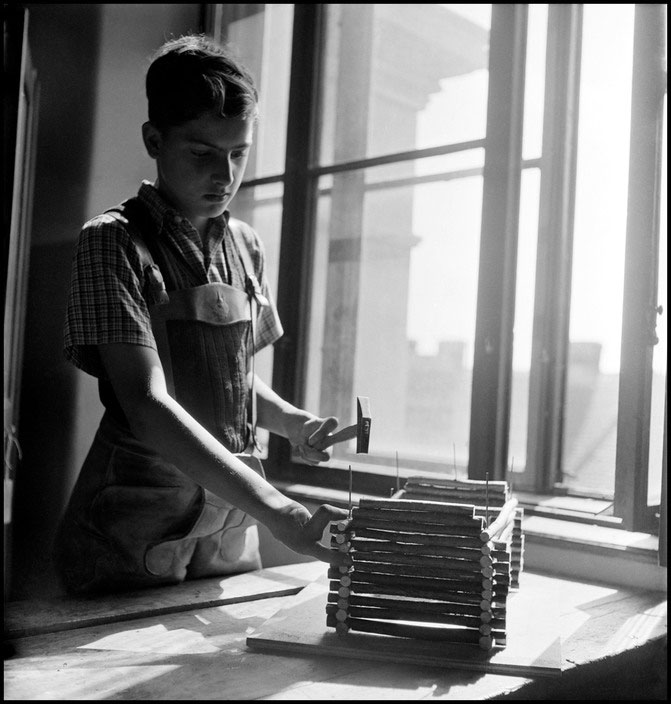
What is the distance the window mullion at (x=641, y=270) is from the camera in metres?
2.04

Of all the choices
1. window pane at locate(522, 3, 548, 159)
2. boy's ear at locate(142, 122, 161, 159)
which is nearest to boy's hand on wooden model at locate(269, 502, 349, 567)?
boy's ear at locate(142, 122, 161, 159)

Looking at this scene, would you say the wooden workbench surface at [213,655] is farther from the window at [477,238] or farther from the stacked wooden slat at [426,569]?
the window at [477,238]

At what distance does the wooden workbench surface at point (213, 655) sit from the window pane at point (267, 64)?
198cm

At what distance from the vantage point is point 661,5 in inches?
82.0

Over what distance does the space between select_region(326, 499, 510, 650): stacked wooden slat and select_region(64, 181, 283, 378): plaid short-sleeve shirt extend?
559 millimetres

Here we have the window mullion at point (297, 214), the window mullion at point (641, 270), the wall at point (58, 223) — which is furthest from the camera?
the wall at point (58, 223)

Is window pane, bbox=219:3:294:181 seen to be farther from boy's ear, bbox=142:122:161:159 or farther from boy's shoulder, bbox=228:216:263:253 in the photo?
boy's ear, bbox=142:122:161:159

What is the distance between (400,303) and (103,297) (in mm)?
1395

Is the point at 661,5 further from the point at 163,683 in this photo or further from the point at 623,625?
the point at 163,683

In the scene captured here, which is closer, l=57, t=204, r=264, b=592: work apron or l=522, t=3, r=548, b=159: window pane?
l=57, t=204, r=264, b=592: work apron

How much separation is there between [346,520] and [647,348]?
1.18 metres

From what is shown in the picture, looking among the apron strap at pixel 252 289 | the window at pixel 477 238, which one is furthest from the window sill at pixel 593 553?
the apron strap at pixel 252 289

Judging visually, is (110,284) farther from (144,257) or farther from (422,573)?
(422,573)

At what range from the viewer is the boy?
148 centimetres
